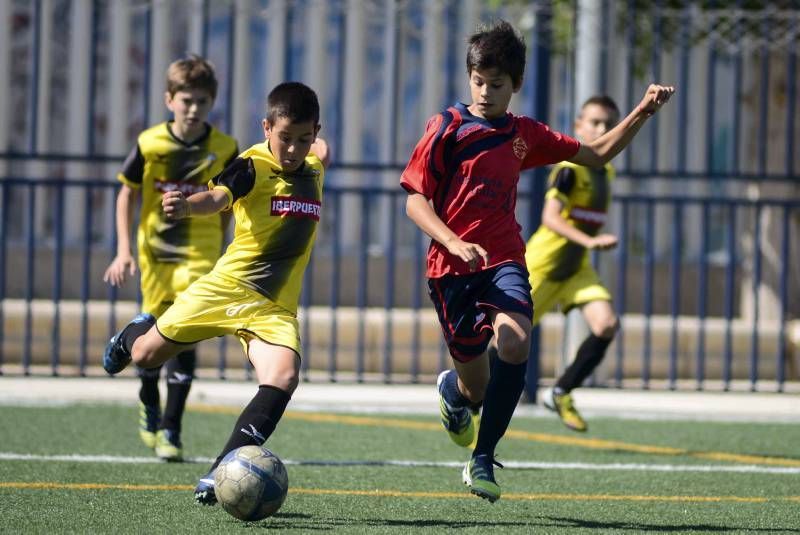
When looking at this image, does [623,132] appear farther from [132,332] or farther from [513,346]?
[132,332]

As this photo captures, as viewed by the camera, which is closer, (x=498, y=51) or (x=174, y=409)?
(x=498, y=51)

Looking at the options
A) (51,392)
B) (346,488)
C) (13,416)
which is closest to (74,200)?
(51,392)

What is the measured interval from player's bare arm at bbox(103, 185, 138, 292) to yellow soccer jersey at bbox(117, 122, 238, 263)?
2.4 inches

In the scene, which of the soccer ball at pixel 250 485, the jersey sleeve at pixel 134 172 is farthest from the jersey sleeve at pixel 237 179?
the jersey sleeve at pixel 134 172

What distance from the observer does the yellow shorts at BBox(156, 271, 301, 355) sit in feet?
18.7

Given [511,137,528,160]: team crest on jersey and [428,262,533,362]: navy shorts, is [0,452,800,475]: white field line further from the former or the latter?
[511,137,528,160]: team crest on jersey

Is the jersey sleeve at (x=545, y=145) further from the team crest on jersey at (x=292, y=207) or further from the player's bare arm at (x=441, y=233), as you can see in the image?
the team crest on jersey at (x=292, y=207)

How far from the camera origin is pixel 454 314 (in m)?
5.98

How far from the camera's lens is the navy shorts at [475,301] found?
18.9 ft

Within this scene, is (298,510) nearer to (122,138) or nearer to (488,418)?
(488,418)

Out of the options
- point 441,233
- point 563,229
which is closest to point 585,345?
point 563,229

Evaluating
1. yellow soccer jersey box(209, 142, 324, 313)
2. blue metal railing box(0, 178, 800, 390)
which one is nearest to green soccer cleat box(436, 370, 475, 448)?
yellow soccer jersey box(209, 142, 324, 313)

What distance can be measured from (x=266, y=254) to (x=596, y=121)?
2.85 meters

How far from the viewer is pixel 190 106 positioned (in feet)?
23.1
